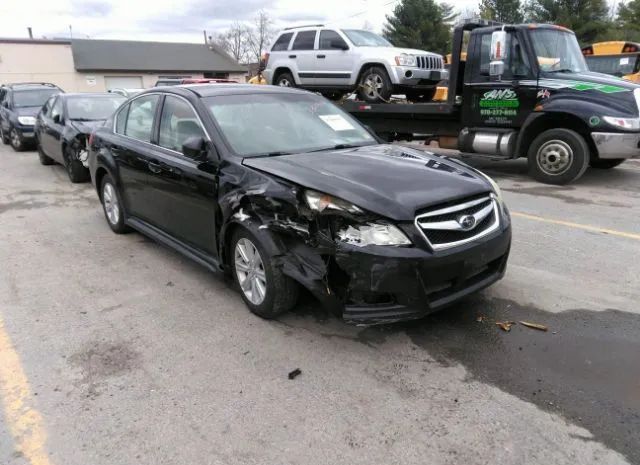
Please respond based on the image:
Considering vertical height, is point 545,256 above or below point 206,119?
below

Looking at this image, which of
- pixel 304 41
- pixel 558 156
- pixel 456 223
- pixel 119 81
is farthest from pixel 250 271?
pixel 119 81

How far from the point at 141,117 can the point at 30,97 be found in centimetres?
1208

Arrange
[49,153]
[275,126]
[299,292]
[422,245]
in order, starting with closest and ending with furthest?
[422,245]
[299,292]
[275,126]
[49,153]

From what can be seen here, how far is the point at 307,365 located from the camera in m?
3.26

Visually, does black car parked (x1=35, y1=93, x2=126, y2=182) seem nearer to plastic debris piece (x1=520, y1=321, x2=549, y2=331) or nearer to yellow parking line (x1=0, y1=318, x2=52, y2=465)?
yellow parking line (x1=0, y1=318, x2=52, y2=465)

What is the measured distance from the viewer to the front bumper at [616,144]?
7680 mm

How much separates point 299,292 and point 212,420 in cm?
117

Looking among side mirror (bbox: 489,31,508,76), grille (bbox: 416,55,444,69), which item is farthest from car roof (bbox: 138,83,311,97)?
grille (bbox: 416,55,444,69)

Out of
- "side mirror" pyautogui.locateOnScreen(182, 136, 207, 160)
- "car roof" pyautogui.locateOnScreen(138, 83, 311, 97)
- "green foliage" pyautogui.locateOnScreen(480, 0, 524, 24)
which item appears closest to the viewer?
"side mirror" pyautogui.locateOnScreen(182, 136, 207, 160)

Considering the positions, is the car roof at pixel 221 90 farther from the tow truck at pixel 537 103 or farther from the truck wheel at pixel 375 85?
the truck wheel at pixel 375 85

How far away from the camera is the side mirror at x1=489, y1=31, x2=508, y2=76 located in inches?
325

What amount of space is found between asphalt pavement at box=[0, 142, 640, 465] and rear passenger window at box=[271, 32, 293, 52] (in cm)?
861

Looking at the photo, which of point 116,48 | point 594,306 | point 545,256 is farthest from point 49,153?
point 116,48

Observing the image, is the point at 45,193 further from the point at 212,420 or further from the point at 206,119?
the point at 212,420
